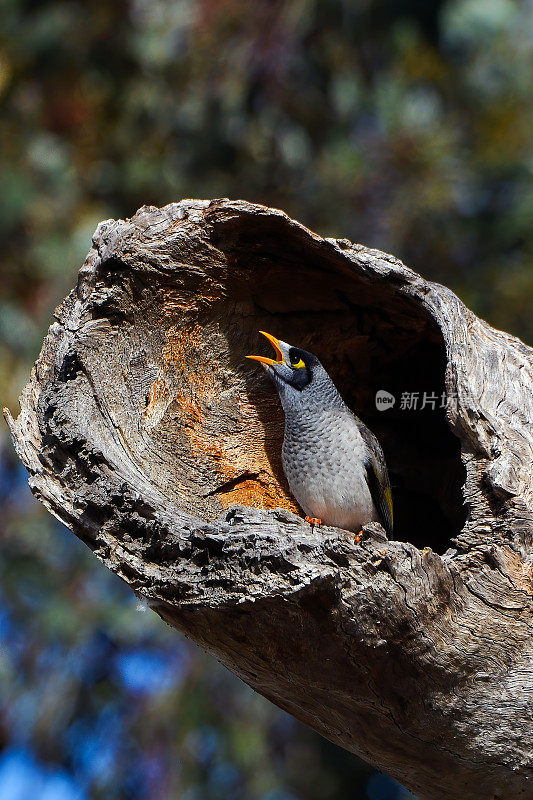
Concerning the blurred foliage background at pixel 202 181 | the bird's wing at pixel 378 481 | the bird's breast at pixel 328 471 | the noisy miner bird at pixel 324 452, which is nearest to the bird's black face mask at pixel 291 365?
the noisy miner bird at pixel 324 452

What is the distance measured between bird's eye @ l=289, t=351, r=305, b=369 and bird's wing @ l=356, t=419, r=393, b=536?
502mm

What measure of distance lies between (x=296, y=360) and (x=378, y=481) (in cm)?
83

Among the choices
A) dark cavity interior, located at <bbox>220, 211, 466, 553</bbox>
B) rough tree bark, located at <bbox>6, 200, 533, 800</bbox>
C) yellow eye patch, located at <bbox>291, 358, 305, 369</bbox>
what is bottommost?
rough tree bark, located at <bbox>6, 200, 533, 800</bbox>

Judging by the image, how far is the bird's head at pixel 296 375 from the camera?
5484mm

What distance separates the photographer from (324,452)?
17.4 feet

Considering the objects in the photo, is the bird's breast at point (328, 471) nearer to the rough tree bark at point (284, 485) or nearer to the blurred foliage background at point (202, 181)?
the rough tree bark at point (284, 485)

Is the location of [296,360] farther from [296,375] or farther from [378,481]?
[378,481]

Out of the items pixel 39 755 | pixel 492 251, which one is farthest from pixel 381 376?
pixel 39 755

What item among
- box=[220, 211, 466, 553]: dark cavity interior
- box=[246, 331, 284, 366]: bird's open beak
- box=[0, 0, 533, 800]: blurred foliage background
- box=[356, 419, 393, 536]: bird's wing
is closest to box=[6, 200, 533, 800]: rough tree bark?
box=[220, 211, 466, 553]: dark cavity interior

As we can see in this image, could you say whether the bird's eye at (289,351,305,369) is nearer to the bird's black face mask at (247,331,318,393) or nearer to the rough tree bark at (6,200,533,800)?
the bird's black face mask at (247,331,318,393)

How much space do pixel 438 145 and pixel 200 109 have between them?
10.7ft

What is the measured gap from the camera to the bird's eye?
5.52 meters

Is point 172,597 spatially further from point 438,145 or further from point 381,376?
point 438,145

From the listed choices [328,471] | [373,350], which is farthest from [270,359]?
[328,471]
